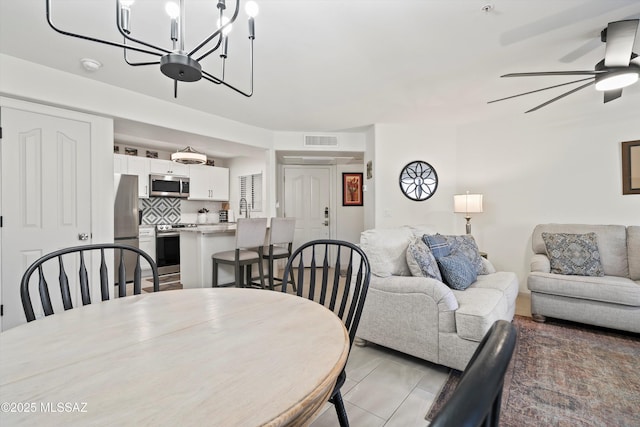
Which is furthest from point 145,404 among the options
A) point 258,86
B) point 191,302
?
point 258,86

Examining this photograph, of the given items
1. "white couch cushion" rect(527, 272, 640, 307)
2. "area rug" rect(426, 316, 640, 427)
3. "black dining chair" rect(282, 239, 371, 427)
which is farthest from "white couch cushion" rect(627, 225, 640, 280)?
"black dining chair" rect(282, 239, 371, 427)

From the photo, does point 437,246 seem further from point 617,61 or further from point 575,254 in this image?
point 617,61

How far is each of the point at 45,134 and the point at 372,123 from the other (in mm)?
3671

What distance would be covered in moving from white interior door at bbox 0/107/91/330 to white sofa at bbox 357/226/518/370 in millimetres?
2774

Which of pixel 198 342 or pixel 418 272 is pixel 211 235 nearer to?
pixel 418 272

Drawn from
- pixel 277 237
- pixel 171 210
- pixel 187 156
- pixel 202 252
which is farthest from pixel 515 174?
pixel 171 210

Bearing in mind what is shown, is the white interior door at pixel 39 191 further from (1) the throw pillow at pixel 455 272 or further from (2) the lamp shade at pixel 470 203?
(2) the lamp shade at pixel 470 203

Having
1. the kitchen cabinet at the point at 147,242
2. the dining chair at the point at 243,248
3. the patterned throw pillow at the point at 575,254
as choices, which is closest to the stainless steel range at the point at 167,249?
the kitchen cabinet at the point at 147,242

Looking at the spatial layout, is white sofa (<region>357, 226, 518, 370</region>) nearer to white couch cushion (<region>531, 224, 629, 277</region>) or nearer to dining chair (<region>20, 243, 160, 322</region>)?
white couch cushion (<region>531, 224, 629, 277</region>)

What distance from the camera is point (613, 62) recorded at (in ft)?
6.98

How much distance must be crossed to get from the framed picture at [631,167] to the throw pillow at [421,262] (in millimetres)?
2653

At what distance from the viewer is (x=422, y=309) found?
203 centimetres

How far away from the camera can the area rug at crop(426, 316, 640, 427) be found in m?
1.56

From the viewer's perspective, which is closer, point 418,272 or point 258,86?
point 418,272
